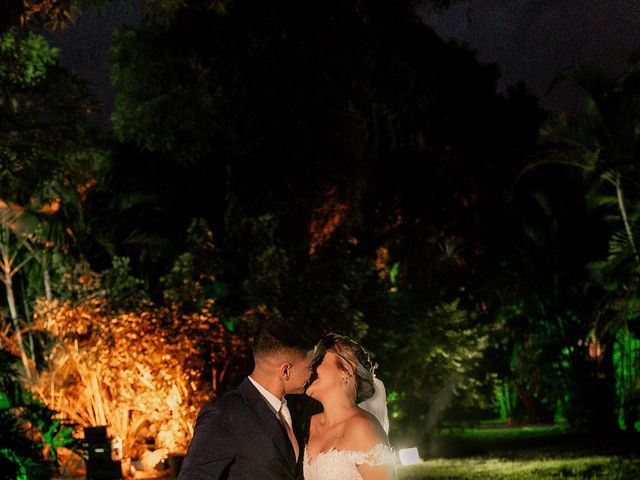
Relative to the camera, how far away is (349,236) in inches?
685

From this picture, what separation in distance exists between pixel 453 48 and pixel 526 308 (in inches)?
312

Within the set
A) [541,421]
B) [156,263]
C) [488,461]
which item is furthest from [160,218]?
[541,421]

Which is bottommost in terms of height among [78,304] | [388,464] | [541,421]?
[541,421]

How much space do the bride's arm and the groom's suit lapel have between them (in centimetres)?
50

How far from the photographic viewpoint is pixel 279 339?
4.26 meters

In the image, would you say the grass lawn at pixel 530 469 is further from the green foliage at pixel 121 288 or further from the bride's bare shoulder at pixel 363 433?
the bride's bare shoulder at pixel 363 433

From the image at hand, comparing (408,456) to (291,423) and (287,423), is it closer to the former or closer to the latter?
(291,423)

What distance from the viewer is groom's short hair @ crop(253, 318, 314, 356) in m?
4.25

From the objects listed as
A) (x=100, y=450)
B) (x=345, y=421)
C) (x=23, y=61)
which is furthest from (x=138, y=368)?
(x=345, y=421)

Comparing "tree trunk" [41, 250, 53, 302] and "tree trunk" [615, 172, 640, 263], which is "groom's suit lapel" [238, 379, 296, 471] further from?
"tree trunk" [41, 250, 53, 302]

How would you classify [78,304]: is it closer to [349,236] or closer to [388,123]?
[349,236]

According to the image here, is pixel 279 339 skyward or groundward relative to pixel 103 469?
skyward

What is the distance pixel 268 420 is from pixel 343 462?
74cm

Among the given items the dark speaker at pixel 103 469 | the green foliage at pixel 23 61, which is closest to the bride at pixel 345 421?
the green foliage at pixel 23 61
